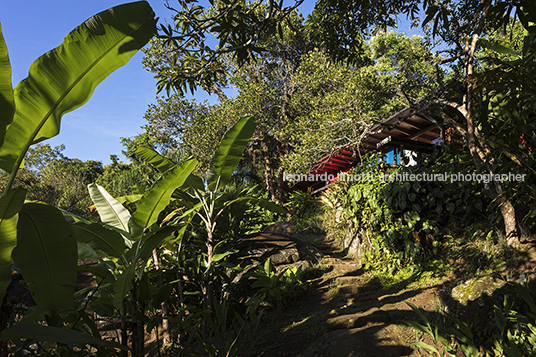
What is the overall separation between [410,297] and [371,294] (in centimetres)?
69

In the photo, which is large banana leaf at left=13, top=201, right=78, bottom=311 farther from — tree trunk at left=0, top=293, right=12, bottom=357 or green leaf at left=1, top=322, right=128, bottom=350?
green leaf at left=1, top=322, right=128, bottom=350

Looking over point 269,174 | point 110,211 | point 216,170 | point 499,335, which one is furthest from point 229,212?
point 269,174

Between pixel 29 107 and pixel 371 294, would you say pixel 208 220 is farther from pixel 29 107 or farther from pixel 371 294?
pixel 371 294

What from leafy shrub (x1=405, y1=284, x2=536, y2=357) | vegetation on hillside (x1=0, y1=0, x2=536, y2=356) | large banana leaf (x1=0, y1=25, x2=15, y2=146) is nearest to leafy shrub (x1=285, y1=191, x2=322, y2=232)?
vegetation on hillside (x1=0, y1=0, x2=536, y2=356)

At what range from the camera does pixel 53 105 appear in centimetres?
171

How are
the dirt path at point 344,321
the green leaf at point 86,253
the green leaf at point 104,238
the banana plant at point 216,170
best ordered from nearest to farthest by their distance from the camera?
the green leaf at point 104,238 < the green leaf at point 86,253 < the dirt path at point 344,321 < the banana plant at point 216,170

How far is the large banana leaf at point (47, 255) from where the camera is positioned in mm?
1774

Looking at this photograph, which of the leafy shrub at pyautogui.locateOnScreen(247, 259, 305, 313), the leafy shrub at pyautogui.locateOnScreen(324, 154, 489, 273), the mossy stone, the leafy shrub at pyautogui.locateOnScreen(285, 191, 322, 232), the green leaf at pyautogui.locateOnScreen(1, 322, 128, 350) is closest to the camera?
the green leaf at pyautogui.locateOnScreen(1, 322, 128, 350)

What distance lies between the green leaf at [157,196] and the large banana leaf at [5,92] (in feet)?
3.18

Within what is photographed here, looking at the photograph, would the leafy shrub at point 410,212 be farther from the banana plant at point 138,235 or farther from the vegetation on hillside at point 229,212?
the banana plant at point 138,235

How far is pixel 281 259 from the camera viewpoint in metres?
6.28

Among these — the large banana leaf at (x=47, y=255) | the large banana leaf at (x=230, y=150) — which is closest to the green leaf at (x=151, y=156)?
the large banana leaf at (x=230, y=150)

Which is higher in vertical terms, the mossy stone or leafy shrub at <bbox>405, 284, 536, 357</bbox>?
the mossy stone

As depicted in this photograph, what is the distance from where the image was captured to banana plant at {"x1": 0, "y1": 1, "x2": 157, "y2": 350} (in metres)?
1.65
